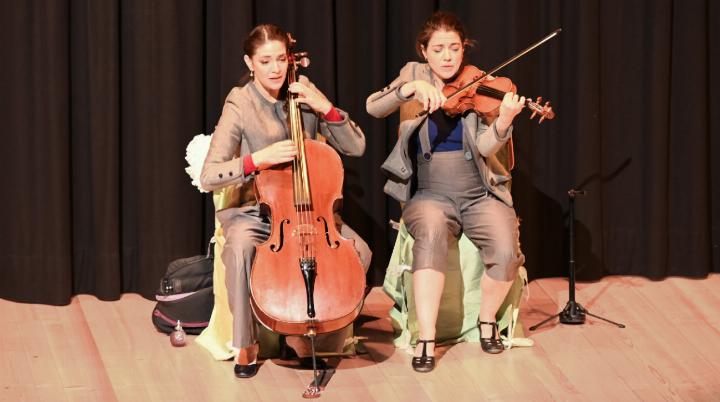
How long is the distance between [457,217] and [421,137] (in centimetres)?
32

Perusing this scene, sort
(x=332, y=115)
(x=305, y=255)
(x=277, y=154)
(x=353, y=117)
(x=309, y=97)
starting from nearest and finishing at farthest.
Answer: (x=305, y=255) → (x=277, y=154) → (x=309, y=97) → (x=332, y=115) → (x=353, y=117)

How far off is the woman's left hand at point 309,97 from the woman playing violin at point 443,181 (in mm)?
273

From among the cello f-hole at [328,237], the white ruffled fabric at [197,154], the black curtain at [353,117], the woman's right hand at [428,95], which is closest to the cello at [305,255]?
the cello f-hole at [328,237]

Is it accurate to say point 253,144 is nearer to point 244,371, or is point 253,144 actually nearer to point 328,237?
point 328,237

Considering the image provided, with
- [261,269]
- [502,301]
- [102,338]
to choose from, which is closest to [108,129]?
[102,338]

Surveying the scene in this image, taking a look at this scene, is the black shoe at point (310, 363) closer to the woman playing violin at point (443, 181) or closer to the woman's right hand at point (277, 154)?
the woman playing violin at point (443, 181)

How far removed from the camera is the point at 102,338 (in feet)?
15.1

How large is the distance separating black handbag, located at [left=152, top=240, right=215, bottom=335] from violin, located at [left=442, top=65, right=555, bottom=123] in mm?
1019

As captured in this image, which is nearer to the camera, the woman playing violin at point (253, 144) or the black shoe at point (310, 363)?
the woman playing violin at point (253, 144)

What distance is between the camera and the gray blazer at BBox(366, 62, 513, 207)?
4414 millimetres

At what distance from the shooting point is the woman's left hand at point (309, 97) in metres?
4.20

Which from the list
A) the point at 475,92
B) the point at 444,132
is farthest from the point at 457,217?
the point at 475,92

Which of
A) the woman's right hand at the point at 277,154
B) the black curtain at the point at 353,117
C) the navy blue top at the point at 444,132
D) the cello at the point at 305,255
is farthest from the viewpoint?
the black curtain at the point at 353,117

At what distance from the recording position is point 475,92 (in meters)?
4.38
